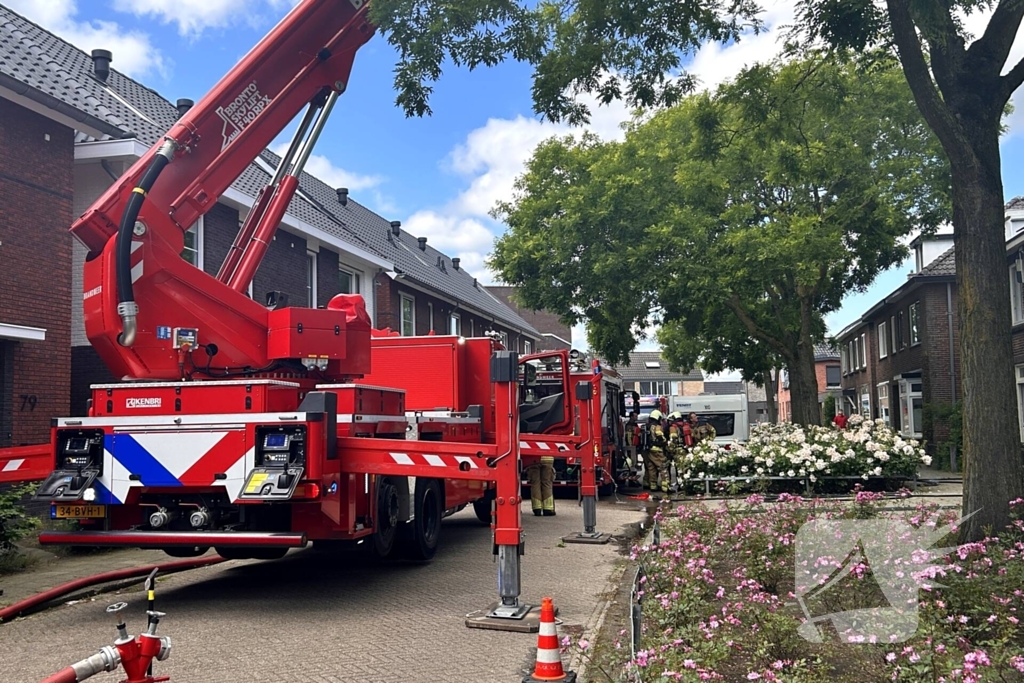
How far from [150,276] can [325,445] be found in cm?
202

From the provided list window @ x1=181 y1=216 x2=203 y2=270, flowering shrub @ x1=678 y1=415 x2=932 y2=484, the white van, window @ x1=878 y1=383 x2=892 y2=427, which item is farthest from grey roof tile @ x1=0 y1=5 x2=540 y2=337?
window @ x1=878 y1=383 x2=892 y2=427

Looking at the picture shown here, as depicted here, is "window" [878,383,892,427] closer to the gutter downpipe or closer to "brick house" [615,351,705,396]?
the gutter downpipe

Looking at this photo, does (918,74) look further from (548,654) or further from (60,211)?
(60,211)

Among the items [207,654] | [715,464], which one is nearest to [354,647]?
[207,654]

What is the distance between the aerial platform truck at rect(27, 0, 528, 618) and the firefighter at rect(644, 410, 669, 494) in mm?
11051

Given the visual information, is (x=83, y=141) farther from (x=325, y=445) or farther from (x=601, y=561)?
(x=601, y=561)

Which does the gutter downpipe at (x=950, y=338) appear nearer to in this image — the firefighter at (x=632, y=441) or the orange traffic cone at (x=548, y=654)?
the firefighter at (x=632, y=441)

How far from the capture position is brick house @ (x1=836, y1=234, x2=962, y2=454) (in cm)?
2772

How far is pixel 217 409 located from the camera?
7000mm

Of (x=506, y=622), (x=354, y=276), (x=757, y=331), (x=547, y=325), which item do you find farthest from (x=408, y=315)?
(x=547, y=325)

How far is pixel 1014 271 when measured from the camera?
23.5 metres

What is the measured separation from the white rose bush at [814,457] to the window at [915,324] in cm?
1305

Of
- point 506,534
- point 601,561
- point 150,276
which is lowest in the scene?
point 601,561

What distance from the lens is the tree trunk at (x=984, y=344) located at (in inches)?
323
